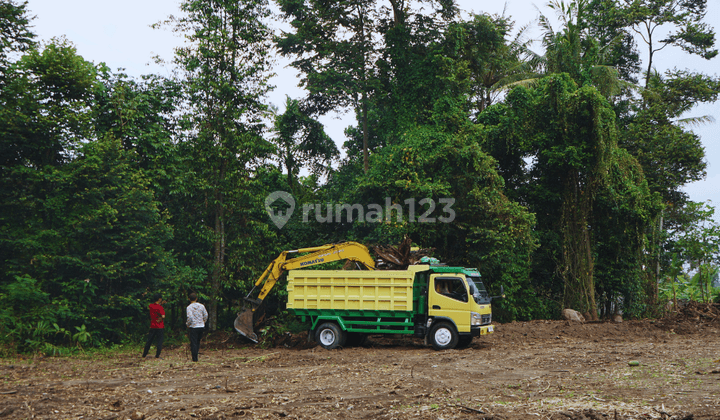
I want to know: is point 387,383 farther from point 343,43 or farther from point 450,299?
point 343,43

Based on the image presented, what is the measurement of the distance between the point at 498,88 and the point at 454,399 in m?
23.5

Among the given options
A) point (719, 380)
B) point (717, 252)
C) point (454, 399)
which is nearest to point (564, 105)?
point (717, 252)

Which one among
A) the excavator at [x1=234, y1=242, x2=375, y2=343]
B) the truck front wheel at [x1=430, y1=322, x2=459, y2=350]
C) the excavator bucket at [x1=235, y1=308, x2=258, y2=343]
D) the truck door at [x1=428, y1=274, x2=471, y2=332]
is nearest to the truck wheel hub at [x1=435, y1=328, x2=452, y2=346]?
the truck front wheel at [x1=430, y1=322, x2=459, y2=350]

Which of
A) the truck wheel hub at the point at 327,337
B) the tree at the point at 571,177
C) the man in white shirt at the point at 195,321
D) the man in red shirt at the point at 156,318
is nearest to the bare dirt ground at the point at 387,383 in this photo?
the truck wheel hub at the point at 327,337

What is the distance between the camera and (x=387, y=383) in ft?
31.0

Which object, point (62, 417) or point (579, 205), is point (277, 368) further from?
point (579, 205)

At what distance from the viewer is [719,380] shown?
29.7ft

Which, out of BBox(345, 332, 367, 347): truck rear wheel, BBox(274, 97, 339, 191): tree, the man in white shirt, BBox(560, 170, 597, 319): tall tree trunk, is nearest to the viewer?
the man in white shirt

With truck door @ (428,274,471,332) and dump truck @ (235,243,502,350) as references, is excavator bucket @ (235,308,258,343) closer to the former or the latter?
dump truck @ (235,243,502,350)

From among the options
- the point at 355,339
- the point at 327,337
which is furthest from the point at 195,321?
the point at 355,339

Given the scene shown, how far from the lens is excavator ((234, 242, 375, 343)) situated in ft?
51.6

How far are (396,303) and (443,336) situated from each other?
1504 mm

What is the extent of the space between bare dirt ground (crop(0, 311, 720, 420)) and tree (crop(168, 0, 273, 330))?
20.2 feet

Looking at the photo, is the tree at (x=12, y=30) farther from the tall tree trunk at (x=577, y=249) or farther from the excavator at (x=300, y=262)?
the tall tree trunk at (x=577, y=249)
